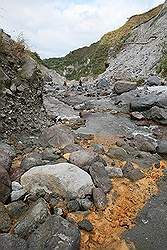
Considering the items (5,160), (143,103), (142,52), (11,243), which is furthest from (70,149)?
(142,52)

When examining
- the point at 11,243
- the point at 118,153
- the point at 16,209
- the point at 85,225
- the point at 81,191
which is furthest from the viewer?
the point at 118,153

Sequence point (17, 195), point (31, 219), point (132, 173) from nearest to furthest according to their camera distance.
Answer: point (31, 219)
point (17, 195)
point (132, 173)

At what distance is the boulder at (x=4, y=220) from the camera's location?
23.1ft

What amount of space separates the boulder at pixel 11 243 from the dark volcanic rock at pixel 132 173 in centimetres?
435

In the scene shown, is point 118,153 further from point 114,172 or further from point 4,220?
point 4,220

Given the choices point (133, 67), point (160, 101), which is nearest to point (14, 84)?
point (160, 101)

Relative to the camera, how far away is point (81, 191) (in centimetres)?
849

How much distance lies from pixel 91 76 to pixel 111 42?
10.8 meters

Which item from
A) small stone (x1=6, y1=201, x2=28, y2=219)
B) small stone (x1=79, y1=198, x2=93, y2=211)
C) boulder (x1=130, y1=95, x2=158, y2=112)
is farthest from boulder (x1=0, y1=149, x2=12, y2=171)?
boulder (x1=130, y1=95, x2=158, y2=112)

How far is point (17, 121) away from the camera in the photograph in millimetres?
12031

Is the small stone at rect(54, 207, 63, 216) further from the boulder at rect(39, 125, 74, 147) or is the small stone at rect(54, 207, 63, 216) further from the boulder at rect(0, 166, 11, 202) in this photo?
the boulder at rect(39, 125, 74, 147)

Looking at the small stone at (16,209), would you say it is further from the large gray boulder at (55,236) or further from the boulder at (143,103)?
the boulder at (143,103)

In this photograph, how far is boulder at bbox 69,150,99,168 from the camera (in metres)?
9.95

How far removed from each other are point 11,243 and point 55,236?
0.83m
